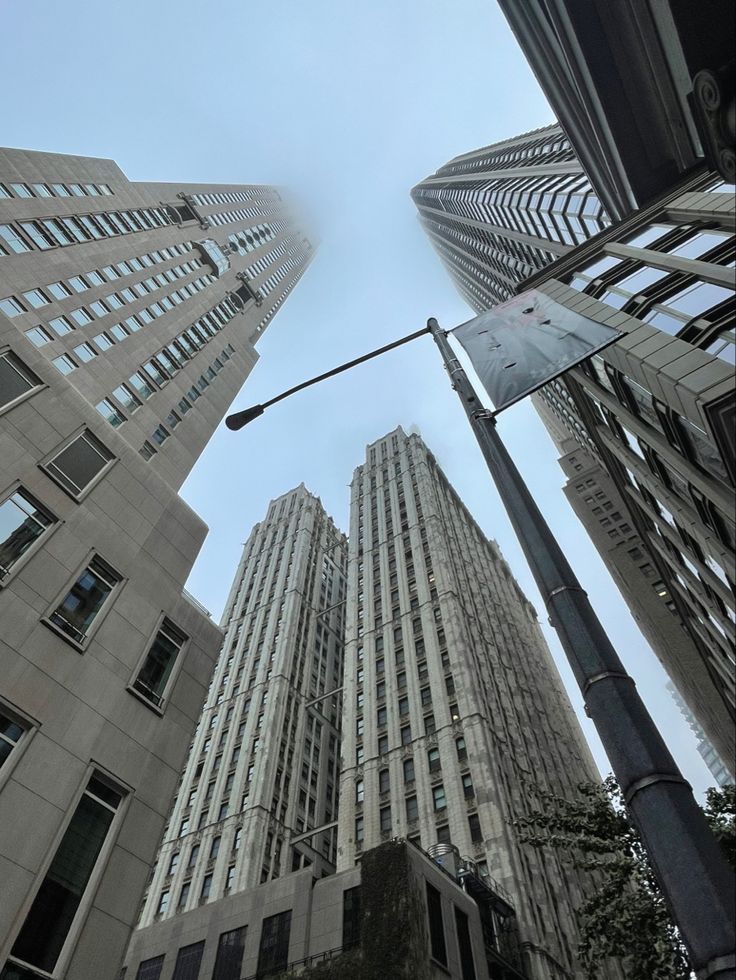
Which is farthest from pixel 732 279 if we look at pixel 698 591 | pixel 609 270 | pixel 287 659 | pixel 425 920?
pixel 287 659

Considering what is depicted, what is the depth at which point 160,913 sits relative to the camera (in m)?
59.2

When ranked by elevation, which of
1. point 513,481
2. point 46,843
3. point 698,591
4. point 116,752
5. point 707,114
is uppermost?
point 698,591

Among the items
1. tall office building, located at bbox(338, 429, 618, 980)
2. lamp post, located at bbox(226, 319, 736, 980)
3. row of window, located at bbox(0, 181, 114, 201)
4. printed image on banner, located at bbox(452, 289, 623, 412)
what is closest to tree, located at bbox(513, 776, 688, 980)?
tall office building, located at bbox(338, 429, 618, 980)

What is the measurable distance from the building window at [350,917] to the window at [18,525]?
85.1 ft

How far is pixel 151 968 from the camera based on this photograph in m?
35.9

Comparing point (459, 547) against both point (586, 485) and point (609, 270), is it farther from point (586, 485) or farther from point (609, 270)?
point (609, 270)

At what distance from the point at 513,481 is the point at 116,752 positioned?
543 inches

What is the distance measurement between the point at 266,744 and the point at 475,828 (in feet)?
99.4

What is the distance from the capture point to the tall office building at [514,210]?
52.8 meters

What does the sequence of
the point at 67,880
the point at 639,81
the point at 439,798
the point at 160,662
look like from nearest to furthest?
the point at 67,880 → the point at 160,662 → the point at 639,81 → the point at 439,798

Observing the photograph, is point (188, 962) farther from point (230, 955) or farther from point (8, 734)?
point (8, 734)

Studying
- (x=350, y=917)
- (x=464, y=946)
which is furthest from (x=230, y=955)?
(x=464, y=946)

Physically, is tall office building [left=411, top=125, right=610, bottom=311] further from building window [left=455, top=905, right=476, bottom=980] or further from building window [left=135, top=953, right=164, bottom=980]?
building window [left=135, top=953, right=164, bottom=980]

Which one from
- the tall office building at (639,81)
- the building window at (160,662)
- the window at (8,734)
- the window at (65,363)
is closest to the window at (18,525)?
the window at (8,734)
